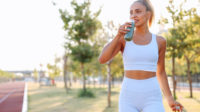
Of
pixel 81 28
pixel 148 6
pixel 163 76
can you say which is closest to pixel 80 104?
pixel 81 28

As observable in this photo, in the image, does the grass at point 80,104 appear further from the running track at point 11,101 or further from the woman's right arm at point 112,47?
the woman's right arm at point 112,47

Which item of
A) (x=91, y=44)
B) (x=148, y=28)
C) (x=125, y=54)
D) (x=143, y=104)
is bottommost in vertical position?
(x=143, y=104)

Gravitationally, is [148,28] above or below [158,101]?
above

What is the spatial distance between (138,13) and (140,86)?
64cm

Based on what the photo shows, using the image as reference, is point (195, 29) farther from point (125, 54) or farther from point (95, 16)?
point (125, 54)

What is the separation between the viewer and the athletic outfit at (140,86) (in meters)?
2.19

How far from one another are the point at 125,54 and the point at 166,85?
52cm

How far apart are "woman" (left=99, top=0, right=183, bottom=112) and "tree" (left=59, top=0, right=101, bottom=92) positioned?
15168 millimetres

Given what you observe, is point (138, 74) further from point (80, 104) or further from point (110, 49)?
point (80, 104)

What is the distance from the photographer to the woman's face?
2.29 meters

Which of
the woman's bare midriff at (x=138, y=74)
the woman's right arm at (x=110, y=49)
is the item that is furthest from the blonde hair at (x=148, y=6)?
the woman's bare midriff at (x=138, y=74)

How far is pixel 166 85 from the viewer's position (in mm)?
2459

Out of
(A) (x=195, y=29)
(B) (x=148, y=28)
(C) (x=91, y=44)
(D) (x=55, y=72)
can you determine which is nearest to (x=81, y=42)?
(C) (x=91, y=44)

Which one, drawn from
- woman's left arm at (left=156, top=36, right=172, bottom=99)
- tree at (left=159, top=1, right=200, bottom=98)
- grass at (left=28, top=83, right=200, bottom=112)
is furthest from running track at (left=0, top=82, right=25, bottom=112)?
woman's left arm at (left=156, top=36, right=172, bottom=99)
